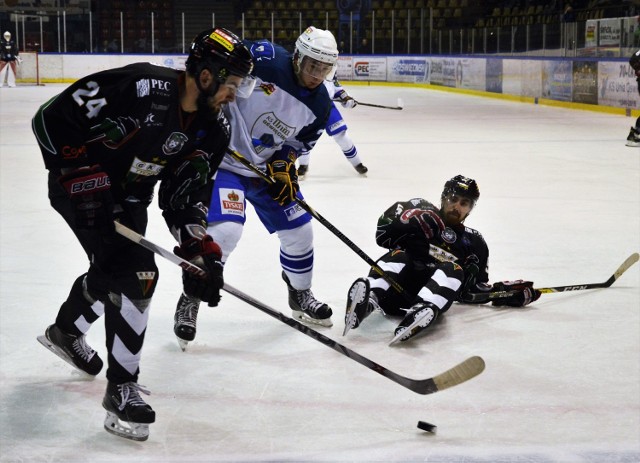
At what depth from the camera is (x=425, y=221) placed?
11.8ft

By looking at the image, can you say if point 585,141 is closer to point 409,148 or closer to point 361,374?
point 409,148

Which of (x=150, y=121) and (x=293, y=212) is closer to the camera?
(x=150, y=121)

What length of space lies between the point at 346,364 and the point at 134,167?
1070mm

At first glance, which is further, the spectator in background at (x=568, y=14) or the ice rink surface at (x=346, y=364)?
the spectator in background at (x=568, y=14)

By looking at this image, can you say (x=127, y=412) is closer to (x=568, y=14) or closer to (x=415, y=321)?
(x=415, y=321)

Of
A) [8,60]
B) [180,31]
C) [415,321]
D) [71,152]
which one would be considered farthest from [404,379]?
[180,31]

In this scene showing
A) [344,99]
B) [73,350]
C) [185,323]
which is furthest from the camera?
[344,99]

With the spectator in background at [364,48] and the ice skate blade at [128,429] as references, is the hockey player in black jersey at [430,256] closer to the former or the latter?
the ice skate blade at [128,429]

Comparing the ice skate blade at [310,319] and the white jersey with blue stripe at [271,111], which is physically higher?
the white jersey with blue stripe at [271,111]

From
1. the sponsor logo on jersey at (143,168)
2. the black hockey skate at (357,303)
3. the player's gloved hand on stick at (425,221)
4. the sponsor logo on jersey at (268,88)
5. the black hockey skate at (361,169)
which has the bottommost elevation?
the black hockey skate at (357,303)

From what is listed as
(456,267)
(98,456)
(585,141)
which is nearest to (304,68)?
(456,267)

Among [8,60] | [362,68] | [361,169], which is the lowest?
[361,169]

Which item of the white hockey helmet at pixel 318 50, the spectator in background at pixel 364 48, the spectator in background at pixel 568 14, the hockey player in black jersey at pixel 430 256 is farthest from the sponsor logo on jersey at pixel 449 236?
the spectator in background at pixel 364 48

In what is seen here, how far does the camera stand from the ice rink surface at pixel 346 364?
248cm
